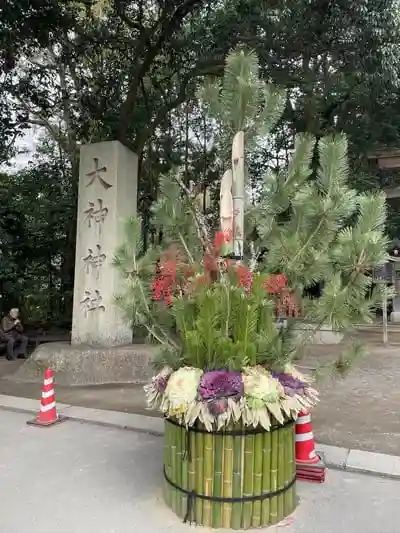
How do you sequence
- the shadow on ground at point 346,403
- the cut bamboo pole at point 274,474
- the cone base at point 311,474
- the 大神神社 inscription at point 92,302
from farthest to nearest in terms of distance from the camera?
the 大神神社 inscription at point 92,302
the shadow on ground at point 346,403
the cone base at point 311,474
the cut bamboo pole at point 274,474

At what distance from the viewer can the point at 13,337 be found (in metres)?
9.21

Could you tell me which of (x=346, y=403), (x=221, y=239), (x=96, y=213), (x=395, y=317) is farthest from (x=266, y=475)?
(x=395, y=317)

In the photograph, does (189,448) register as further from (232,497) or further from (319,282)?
(319,282)

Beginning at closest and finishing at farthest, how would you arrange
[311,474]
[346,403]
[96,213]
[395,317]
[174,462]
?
1. [174,462]
2. [311,474]
3. [346,403]
4. [96,213]
5. [395,317]

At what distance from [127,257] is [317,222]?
1254 millimetres

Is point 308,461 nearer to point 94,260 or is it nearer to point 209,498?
point 209,498

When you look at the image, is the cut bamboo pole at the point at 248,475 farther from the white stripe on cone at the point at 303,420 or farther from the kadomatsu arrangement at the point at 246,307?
the white stripe on cone at the point at 303,420

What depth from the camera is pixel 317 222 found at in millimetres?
3047

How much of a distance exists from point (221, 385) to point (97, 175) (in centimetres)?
548

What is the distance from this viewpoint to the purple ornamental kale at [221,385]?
2.77 meters

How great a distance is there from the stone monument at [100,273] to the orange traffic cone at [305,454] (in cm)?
368

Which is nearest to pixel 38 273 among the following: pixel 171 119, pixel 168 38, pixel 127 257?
pixel 171 119

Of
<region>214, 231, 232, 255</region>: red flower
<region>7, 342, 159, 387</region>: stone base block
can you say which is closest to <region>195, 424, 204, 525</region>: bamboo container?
<region>214, 231, 232, 255</region>: red flower

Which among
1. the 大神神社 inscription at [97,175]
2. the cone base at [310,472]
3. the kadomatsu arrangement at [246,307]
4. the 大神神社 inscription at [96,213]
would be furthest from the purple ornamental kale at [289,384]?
the 大神神社 inscription at [97,175]
